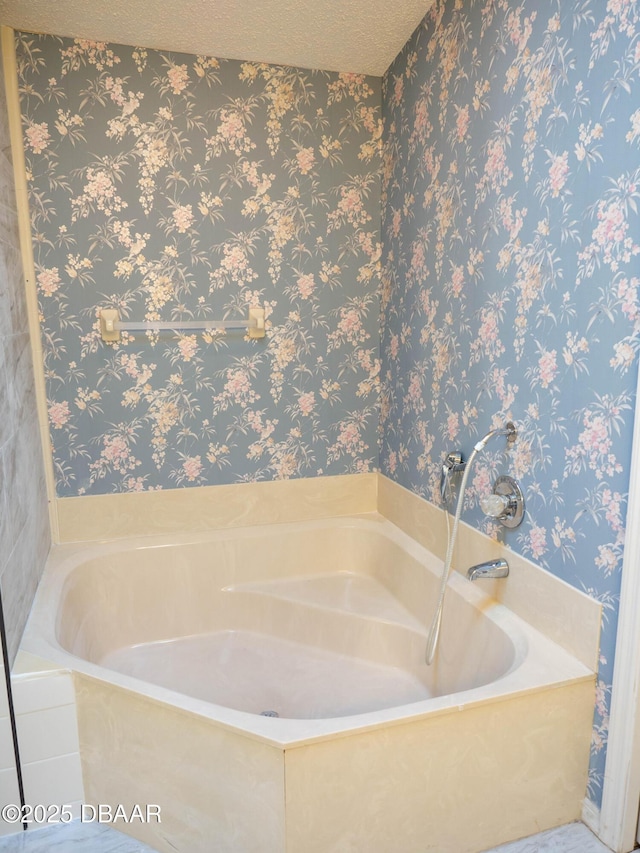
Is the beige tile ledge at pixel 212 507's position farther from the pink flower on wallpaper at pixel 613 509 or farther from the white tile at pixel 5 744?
the pink flower on wallpaper at pixel 613 509

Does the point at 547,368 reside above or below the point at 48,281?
below

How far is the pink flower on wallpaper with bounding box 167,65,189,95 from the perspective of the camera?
198 centimetres

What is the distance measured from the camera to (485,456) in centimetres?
166

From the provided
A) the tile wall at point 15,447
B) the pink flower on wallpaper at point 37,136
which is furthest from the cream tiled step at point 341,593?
the pink flower on wallpaper at point 37,136

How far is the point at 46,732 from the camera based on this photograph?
4.49 feet

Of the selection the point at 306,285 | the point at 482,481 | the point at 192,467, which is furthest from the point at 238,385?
the point at 482,481

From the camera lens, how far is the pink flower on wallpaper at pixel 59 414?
6.68 feet

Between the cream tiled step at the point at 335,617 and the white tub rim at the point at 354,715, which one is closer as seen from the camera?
the white tub rim at the point at 354,715

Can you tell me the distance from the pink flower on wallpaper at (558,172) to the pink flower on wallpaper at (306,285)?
3.48ft

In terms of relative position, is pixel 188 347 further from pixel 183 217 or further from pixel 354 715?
pixel 354 715

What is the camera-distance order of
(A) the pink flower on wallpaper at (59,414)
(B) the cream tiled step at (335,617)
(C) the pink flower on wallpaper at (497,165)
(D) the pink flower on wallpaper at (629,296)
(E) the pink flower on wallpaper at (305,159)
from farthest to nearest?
(E) the pink flower on wallpaper at (305,159) → (A) the pink flower on wallpaper at (59,414) → (B) the cream tiled step at (335,617) → (C) the pink flower on wallpaper at (497,165) → (D) the pink flower on wallpaper at (629,296)

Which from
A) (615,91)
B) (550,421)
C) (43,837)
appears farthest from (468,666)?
(615,91)

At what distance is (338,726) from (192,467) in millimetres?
1265

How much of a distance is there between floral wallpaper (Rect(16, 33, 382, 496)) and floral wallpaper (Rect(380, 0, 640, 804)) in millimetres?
326
